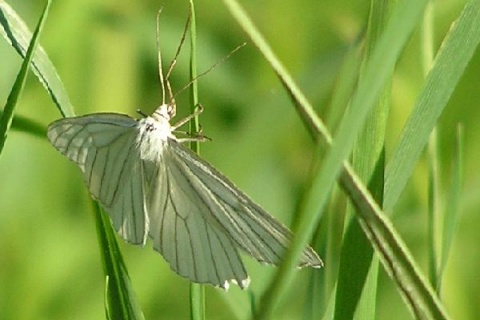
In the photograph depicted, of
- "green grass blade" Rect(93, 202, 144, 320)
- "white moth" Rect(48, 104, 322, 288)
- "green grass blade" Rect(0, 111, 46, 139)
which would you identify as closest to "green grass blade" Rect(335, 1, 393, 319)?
"white moth" Rect(48, 104, 322, 288)

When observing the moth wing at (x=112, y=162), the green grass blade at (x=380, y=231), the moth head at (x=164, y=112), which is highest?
the moth head at (x=164, y=112)

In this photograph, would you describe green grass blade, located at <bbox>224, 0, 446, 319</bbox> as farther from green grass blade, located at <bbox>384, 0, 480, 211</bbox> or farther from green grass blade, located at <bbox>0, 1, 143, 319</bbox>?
green grass blade, located at <bbox>0, 1, 143, 319</bbox>

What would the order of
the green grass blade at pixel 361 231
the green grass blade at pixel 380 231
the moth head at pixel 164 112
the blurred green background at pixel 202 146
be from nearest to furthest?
the green grass blade at pixel 380 231 < the green grass blade at pixel 361 231 < the moth head at pixel 164 112 < the blurred green background at pixel 202 146

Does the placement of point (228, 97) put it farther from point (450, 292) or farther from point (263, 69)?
point (450, 292)

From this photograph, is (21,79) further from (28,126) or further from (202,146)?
(202,146)

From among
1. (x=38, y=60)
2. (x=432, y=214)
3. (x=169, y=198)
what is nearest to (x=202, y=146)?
(x=169, y=198)

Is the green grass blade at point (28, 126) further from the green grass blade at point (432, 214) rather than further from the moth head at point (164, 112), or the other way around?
the green grass blade at point (432, 214)

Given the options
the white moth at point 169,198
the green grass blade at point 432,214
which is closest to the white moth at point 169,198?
the white moth at point 169,198
